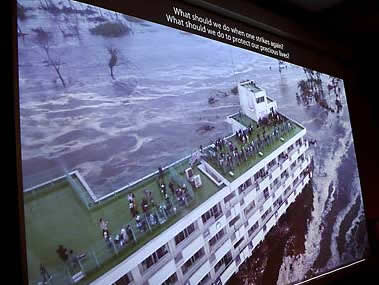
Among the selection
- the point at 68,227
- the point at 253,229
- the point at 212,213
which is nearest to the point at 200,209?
the point at 212,213

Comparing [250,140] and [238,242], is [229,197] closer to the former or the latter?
[238,242]

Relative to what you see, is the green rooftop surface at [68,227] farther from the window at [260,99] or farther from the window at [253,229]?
the window at [260,99]

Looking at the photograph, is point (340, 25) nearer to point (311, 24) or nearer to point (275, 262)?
point (311, 24)

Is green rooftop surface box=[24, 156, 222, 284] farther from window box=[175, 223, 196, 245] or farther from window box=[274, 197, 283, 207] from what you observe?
window box=[274, 197, 283, 207]

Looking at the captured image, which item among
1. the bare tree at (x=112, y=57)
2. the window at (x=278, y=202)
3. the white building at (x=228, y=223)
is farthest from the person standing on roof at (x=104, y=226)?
the window at (x=278, y=202)

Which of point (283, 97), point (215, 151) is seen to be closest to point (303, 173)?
point (283, 97)

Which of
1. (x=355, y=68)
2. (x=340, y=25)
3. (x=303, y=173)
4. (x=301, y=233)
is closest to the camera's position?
(x=301, y=233)
